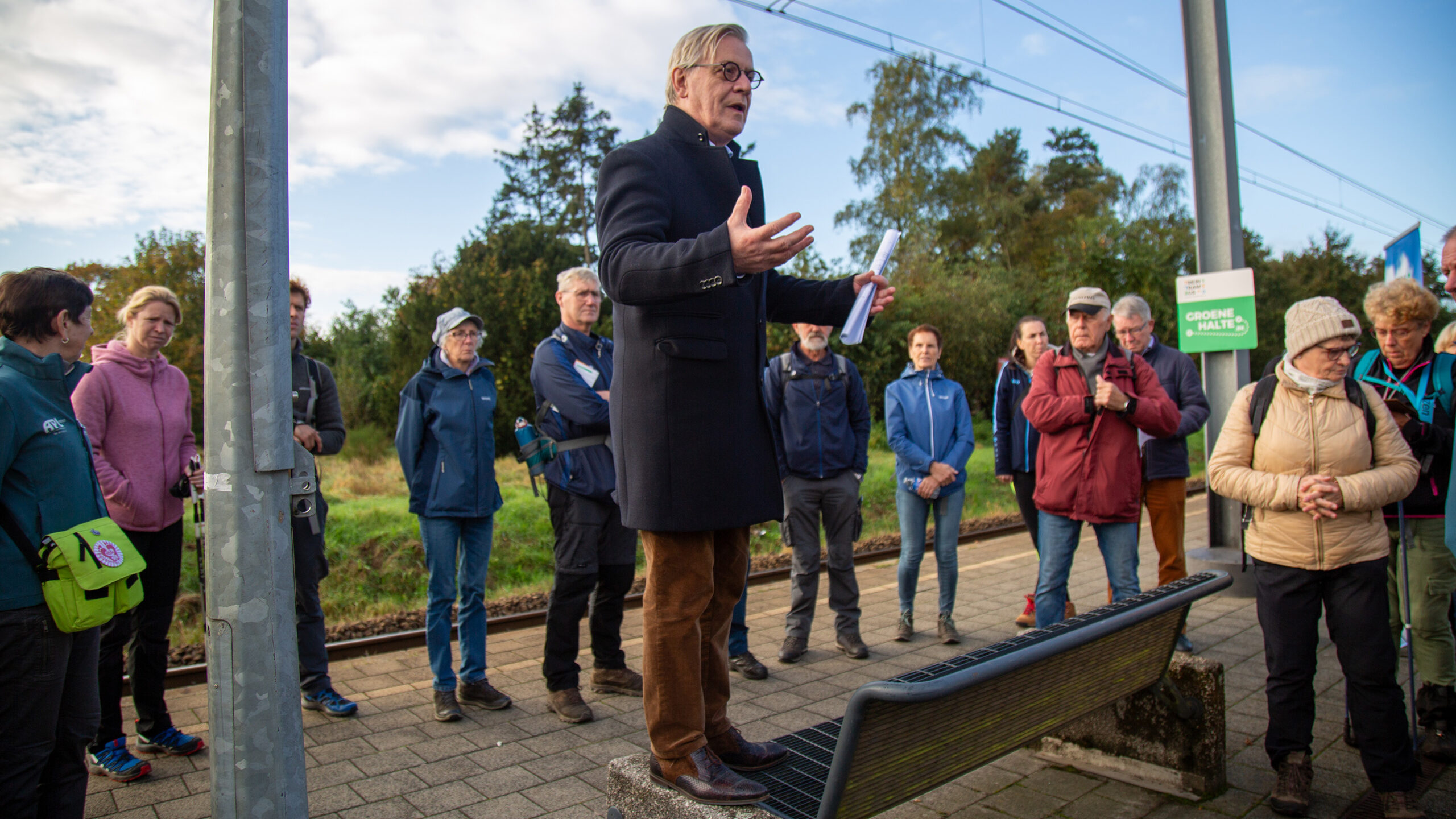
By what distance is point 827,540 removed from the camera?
5938 millimetres

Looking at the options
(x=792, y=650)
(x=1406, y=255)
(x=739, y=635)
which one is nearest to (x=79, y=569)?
(x=739, y=635)

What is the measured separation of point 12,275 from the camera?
10.0 feet

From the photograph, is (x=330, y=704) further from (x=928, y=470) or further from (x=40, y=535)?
(x=928, y=470)

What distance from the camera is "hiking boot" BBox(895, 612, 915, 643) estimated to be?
621 cm

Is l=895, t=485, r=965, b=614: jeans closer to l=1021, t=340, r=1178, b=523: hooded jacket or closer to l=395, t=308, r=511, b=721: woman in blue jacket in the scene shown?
l=1021, t=340, r=1178, b=523: hooded jacket

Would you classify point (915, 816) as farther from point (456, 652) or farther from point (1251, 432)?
point (456, 652)

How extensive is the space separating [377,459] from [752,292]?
1929 cm

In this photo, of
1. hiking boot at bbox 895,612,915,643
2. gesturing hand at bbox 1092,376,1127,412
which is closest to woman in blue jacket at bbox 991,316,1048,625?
hiking boot at bbox 895,612,915,643

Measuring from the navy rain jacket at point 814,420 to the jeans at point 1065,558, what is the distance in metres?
1.30

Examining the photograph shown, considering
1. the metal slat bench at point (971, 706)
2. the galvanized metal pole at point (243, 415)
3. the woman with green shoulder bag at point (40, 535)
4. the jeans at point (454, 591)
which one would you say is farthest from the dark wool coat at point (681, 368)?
the jeans at point (454, 591)

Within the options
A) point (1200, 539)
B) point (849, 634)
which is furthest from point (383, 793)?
point (1200, 539)

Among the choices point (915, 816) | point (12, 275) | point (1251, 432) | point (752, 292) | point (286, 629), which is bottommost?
point (915, 816)

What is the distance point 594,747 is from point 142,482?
8.17ft

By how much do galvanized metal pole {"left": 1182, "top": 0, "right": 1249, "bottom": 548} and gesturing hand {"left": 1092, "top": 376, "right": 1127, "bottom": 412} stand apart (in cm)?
330
